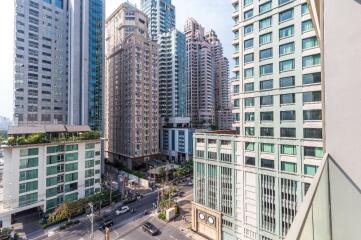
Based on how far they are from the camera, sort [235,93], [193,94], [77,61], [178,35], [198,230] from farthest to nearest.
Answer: [193,94], [178,35], [77,61], [198,230], [235,93]

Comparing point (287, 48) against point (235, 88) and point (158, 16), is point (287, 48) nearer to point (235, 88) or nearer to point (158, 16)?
point (235, 88)

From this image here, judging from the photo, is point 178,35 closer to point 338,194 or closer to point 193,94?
point 193,94

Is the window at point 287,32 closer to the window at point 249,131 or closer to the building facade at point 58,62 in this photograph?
the window at point 249,131

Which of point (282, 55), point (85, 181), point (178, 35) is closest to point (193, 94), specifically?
point (178, 35)

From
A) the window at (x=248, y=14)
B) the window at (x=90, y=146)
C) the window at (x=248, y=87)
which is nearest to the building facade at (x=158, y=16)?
the window at (x=90, y=146)

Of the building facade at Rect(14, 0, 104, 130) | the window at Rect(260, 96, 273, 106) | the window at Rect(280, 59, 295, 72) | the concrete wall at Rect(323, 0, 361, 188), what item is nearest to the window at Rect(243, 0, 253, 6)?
the window at Rect(280, 59, 295, 72)

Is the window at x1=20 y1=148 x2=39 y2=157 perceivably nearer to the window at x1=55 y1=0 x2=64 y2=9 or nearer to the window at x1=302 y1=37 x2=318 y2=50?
the window at x1=302 y1=37 x2=318 y2=50
